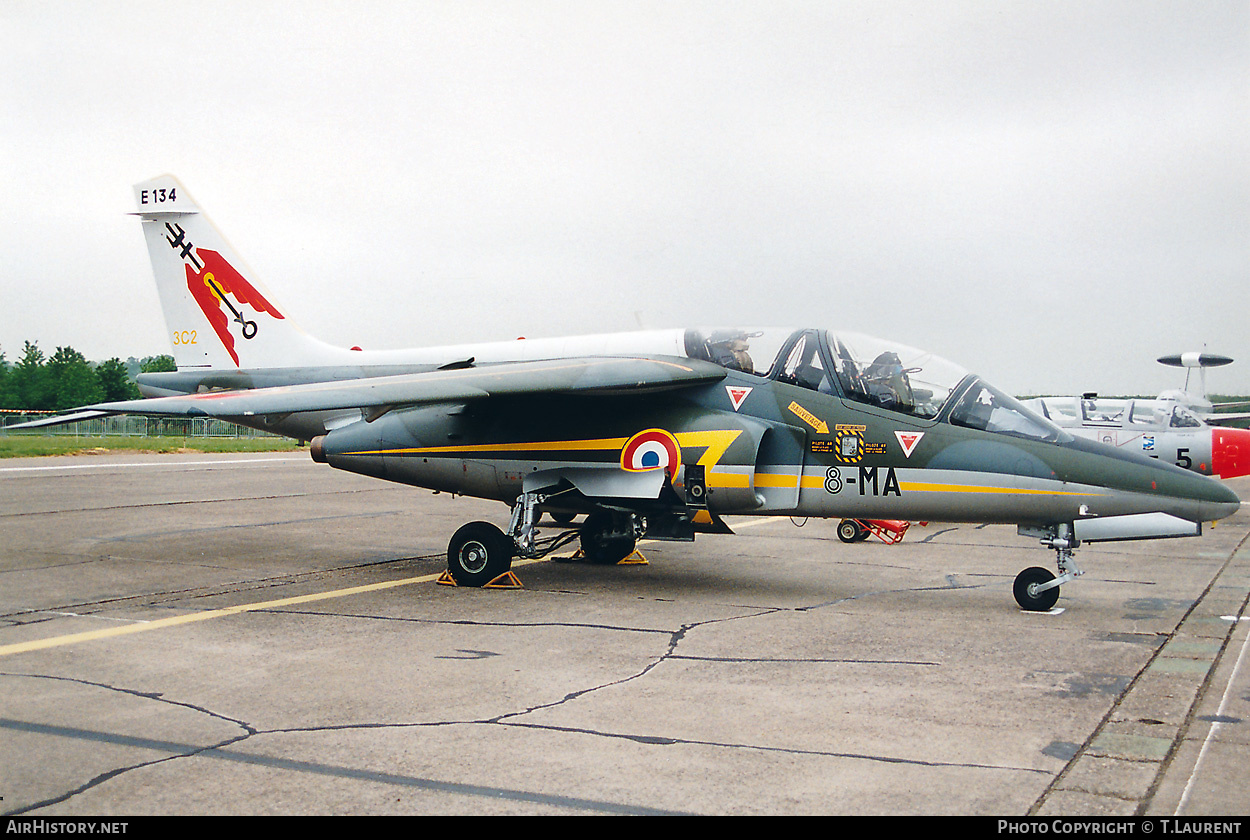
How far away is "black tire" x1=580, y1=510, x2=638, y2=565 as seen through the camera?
1206 cm

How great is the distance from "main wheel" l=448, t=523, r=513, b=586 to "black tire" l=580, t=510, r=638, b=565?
73.1 inches

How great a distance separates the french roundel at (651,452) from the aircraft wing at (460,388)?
0.50m

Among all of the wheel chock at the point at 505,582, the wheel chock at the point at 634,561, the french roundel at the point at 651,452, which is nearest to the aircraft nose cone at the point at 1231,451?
the wheel chock at the point at 634,561

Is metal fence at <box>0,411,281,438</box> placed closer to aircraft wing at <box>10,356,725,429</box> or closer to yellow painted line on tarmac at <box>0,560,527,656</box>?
aircraft wing at <box>10,356,725,429</box>

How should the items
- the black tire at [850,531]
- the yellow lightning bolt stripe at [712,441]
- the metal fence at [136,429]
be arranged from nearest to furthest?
the yellow lightning bolt stripe at [712,441]
the black tire at [850,531]
the metal fence at [136,429]

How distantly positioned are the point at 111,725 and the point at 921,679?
4.95 m

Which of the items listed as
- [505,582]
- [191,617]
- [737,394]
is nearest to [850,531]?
[737,394]

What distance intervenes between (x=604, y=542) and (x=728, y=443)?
9.98ft

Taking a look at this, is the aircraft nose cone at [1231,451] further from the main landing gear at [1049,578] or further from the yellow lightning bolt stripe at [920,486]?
the yellow lightning bolt stripe at [920,486]

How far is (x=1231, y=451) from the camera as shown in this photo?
1697 cm

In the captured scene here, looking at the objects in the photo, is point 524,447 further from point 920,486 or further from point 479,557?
point 920,486

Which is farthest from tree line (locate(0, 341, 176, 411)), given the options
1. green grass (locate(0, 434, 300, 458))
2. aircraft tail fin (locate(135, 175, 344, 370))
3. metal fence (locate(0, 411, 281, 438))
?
aircraft tail fin (locate(135, 175, 344, 370))

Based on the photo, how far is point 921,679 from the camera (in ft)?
21.0

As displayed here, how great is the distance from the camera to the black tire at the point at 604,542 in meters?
12.1
